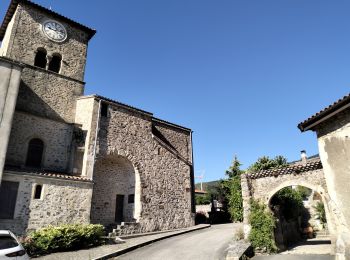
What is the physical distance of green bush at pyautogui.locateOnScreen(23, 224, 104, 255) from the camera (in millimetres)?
11383

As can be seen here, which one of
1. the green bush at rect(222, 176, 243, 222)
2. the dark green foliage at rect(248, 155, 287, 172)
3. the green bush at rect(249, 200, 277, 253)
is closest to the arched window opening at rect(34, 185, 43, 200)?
the green bush at rect(249, 200, 277, 253)

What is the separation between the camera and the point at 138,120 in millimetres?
20344

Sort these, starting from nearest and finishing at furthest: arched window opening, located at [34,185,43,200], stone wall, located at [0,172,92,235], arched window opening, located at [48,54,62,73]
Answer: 1. stone wall, located at [0,172,92,235]
2. arched window opening, located at [34,185,43,200]
3. arched window opening, located at [48,54,62,73]

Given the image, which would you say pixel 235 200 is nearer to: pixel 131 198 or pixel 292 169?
pixel 131 198

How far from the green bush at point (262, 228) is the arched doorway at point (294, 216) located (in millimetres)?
600

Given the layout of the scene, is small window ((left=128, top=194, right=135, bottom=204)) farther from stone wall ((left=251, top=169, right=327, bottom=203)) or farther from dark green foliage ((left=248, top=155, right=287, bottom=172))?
dark green foliage ((left=248, top=155, right=287, bottom=172))

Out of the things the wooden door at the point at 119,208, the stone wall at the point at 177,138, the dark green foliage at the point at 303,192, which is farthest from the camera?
the dark green foliage at the point at 303,192

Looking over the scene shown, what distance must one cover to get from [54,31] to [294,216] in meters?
22.3

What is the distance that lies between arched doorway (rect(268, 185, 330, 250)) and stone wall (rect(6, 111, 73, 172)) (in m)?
12.7

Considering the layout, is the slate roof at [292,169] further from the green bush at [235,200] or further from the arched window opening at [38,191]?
the green bush at [235,200]

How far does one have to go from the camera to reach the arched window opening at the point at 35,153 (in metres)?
16.2

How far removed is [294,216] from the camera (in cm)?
1898

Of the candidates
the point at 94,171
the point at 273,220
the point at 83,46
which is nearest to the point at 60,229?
the point at 94,171

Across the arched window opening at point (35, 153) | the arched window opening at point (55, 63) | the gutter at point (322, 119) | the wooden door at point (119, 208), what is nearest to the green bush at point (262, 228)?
the gutter at point (322, 119)
